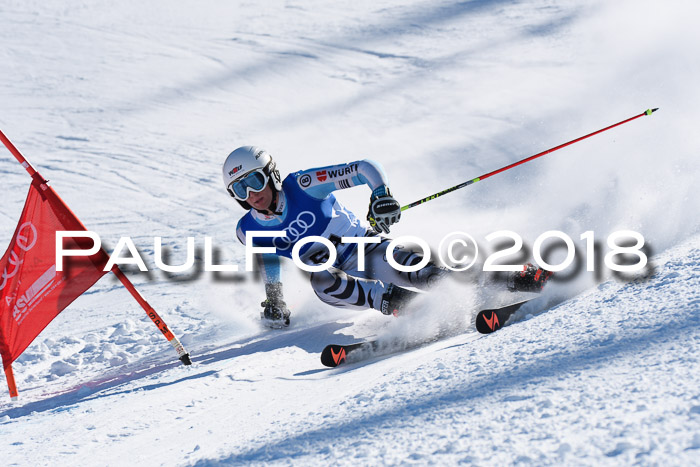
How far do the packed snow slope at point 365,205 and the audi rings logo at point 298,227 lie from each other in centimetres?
63

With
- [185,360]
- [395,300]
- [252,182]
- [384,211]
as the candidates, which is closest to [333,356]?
[395,300]

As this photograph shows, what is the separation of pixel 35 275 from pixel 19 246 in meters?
0.19

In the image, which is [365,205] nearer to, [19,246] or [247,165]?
[247,165]

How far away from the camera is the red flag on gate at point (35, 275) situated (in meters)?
3.90

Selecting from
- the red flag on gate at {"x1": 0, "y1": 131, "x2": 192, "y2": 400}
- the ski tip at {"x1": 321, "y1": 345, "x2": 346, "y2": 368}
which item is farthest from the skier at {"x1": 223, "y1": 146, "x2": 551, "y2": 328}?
the red flag on gate at {"x1": 0, "y1": 131, "x2": 192, "y2": 400}

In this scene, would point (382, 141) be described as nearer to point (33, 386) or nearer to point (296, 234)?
point (296, 234)

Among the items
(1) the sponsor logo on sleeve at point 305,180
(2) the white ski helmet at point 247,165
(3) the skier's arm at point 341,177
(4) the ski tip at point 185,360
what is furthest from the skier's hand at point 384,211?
(4) the ski tip at point 185,360

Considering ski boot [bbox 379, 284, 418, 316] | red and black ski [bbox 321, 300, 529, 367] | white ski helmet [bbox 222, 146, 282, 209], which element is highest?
white ski helmet [bbox 222, 146, 282, 209]

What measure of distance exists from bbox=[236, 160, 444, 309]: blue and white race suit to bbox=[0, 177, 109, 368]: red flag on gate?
1030 mm

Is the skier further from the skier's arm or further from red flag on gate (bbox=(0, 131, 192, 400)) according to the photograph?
red flag on gate (bbox=(0, 131, 192, 400))

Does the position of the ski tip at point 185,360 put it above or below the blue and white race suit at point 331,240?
below

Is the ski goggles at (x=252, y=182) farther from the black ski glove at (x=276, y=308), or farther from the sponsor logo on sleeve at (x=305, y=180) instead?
the black ski glove at (x=276, y=308)

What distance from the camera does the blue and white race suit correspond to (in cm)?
413

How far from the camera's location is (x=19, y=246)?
393 cm
